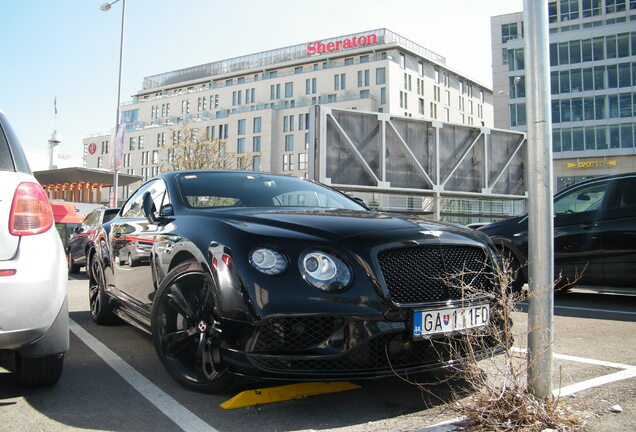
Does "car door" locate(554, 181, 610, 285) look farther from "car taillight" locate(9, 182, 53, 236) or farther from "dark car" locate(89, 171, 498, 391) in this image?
"car taillight" locate(9, 182, 53, 236)

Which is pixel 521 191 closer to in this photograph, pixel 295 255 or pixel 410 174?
pixel 410 174

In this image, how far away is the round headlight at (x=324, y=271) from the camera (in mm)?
2701

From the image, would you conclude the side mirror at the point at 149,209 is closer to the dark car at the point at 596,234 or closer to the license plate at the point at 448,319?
the license plate at the point at 448,319

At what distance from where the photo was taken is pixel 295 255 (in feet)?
9.05

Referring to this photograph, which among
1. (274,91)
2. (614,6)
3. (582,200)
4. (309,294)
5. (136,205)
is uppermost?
(614,6)

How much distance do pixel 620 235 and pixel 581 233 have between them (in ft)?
1.57

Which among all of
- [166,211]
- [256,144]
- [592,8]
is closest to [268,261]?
[166,211]

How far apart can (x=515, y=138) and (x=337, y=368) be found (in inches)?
716

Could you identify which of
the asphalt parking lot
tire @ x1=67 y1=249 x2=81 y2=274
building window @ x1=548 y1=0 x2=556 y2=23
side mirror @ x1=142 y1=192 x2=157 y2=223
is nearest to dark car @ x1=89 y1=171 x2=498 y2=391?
the asphalt parking lot

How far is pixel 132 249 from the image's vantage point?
4.32 m

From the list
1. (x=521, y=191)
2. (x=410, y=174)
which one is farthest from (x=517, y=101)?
(x=410, y=174)

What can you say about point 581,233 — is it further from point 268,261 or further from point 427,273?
point 268,261

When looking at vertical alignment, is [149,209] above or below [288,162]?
below

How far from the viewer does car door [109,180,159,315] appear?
3992 mm
